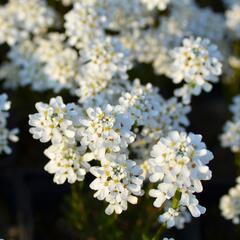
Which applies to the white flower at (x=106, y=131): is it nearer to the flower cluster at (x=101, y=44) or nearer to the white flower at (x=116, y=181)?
the white flower at (x=116, y=181)

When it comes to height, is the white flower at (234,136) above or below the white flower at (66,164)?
above

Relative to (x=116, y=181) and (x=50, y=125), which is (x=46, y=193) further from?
(x=116, y=181)

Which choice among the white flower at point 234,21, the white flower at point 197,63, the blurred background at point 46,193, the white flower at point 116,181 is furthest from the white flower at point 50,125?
the white flower at point 234,21

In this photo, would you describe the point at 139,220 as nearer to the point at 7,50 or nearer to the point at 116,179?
the point at 116,179

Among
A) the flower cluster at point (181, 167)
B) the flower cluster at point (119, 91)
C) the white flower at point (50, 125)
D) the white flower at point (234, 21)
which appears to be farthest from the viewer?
the white flower at point (234, 21)

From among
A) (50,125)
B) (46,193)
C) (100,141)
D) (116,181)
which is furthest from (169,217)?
(46,193)

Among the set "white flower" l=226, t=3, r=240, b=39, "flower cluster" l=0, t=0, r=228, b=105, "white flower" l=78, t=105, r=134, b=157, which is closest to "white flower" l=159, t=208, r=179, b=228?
"white flower" l=78, t=105, r=134, b=157

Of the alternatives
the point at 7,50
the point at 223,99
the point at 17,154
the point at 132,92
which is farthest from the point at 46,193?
the point at 223,99
